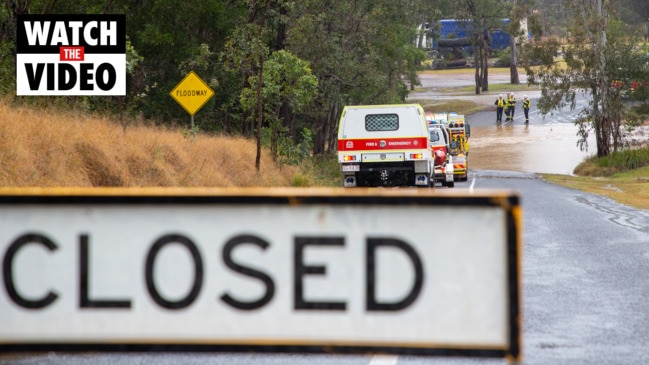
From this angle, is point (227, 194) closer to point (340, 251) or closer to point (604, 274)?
point (340, 251)

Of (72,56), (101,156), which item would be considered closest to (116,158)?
(101,156)

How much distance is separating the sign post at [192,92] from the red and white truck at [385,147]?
18.7ft

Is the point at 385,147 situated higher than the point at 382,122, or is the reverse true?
the point at 382,122

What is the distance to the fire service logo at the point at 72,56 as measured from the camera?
1819 cm

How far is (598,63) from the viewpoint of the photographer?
157 feet

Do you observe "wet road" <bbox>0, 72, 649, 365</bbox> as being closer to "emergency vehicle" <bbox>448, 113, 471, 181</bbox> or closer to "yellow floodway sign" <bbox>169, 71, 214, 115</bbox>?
"yellow floodway sign" <bbox>169, 71, 214, 115</bbox>

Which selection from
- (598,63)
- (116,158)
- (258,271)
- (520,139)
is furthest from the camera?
(520,139)

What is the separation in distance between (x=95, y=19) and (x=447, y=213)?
17.9 meters

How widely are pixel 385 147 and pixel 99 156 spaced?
1296 centimetres

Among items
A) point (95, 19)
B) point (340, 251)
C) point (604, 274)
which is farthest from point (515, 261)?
point (95, 19)

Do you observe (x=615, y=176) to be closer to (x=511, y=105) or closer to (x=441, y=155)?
(x=441, y=155)

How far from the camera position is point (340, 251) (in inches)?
112

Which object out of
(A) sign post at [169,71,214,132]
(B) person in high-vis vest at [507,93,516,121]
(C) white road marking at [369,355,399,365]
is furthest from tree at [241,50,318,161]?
(B) person in high-vis vest at [507,93,516,121]

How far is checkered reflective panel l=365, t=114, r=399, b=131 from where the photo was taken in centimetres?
2981
